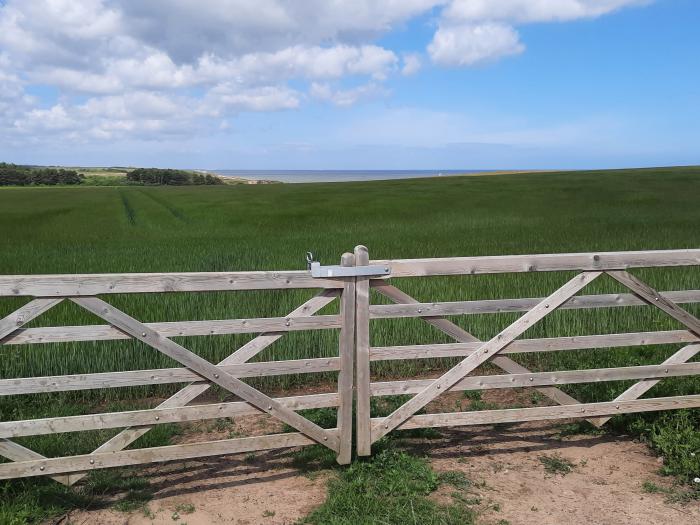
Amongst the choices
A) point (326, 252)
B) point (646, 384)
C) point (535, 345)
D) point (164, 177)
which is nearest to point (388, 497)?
point (535, 345)

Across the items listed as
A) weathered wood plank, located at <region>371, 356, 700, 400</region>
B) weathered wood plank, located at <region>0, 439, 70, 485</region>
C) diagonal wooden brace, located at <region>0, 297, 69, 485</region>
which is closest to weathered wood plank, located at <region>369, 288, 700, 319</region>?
weathered wood plank, located at <region>371, 356, 700, 400</region>

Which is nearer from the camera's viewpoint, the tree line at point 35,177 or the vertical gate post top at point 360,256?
the vertical gate post top at point 360,256

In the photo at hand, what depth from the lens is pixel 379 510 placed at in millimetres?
4535

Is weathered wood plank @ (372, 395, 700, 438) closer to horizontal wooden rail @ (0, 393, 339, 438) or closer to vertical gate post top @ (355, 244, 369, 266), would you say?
horizontal wooden rail @ (0, 393, 339, 438)

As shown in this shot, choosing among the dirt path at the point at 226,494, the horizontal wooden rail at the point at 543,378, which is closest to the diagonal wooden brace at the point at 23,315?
the dirt path at the point at 226,494

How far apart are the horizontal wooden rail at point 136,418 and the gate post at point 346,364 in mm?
113

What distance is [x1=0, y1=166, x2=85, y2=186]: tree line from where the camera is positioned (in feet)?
316

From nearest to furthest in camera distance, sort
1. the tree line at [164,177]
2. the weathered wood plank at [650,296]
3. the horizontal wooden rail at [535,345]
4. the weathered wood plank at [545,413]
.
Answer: the horizontal wooden rail at [535,345] → the weathered wood plank at [545,413] → the weathered wood plank at [650,296] → the tree line at [164,177]

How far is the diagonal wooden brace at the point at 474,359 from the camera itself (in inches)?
206

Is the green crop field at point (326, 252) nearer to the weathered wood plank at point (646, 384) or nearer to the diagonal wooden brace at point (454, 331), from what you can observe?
the weathered wood plank at point (646, 384)

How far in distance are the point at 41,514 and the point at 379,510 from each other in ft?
8.63

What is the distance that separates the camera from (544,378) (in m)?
5.54

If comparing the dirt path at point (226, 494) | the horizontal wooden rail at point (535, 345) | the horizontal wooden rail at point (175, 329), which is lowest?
the dirt path at point (226, 494)

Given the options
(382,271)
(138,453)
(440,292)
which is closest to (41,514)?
(138,453)
